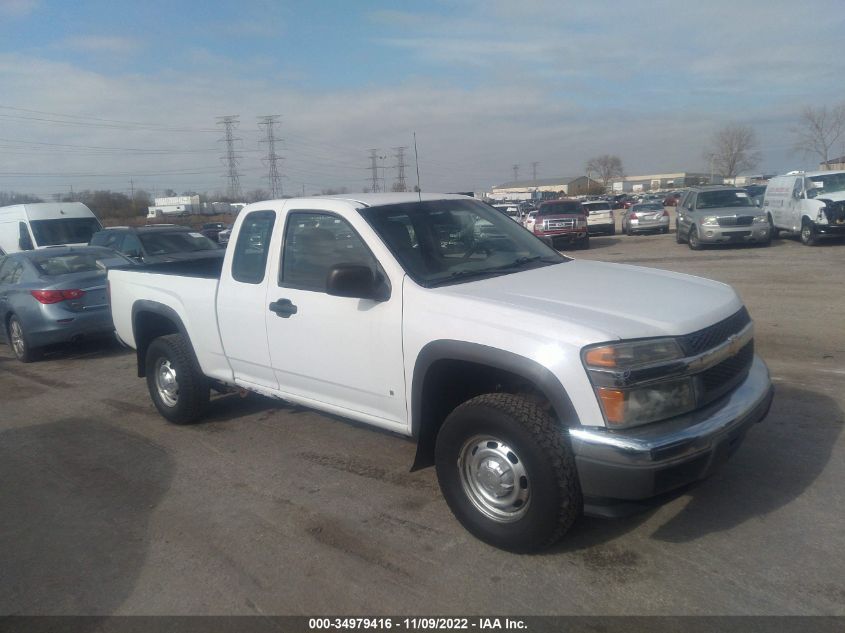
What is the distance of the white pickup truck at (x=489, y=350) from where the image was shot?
134 inches

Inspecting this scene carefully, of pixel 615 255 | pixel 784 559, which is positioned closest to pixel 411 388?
pixel 784 559

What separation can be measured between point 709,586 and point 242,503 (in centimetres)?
294

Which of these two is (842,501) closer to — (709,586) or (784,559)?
(784,559)

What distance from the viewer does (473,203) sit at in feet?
18.1

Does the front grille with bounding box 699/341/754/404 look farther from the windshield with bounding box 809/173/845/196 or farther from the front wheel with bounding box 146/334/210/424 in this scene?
the windshield with bounding box 809/173/845/196

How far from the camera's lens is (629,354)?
3367mm

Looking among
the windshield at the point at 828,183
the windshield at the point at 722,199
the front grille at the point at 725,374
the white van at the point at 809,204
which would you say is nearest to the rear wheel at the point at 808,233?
the white van at the point at 809,204

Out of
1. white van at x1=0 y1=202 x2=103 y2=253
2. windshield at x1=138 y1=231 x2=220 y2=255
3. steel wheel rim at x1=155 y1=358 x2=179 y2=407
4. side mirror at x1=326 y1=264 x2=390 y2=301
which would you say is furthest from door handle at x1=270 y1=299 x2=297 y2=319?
white van at x1=0 y1=202 x2=103 y2=253

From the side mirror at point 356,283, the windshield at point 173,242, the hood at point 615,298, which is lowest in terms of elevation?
the windshield at point 173,242

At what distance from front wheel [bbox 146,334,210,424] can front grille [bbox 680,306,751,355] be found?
424cm

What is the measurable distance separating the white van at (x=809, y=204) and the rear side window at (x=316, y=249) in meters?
16.9

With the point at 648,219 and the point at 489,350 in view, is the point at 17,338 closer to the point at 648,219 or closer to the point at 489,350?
the point at 489,350

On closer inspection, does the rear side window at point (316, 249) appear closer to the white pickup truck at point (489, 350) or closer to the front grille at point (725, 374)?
the white pickup truck at point (489, 350)

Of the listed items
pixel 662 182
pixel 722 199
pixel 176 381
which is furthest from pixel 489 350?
pixel 662 182
